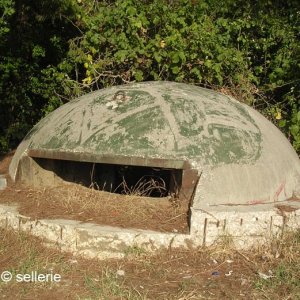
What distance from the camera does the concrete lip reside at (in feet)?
17.1

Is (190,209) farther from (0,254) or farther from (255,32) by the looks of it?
(255,32)

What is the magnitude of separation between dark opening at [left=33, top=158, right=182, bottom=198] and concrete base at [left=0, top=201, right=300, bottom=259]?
67 centimetres

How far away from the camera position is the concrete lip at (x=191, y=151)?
5.20m

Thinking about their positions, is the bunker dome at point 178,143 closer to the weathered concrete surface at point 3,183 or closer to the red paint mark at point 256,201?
the red paint mark at point 256,201

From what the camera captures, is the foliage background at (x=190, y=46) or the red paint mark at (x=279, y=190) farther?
the foliage background at (x=190, y=46)

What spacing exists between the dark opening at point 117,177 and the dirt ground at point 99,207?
0.28 metres

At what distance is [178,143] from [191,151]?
166 millimetres

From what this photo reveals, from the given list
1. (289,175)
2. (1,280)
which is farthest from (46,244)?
(289,175)

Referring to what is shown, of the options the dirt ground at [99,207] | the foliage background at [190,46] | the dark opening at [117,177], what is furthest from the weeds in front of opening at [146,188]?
the foliage background at [190,46]

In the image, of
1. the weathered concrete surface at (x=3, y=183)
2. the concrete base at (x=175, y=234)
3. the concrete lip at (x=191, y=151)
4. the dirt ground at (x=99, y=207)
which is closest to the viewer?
the concrete base at (x=175, y=234)

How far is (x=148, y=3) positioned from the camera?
9.23 meters

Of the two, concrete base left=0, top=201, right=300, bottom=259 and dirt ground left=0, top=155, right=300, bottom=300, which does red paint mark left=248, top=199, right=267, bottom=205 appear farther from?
dirt ground left=0, top=155, right=300, bottom=300

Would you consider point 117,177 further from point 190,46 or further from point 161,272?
point 161,272

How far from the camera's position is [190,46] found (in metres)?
8.52
